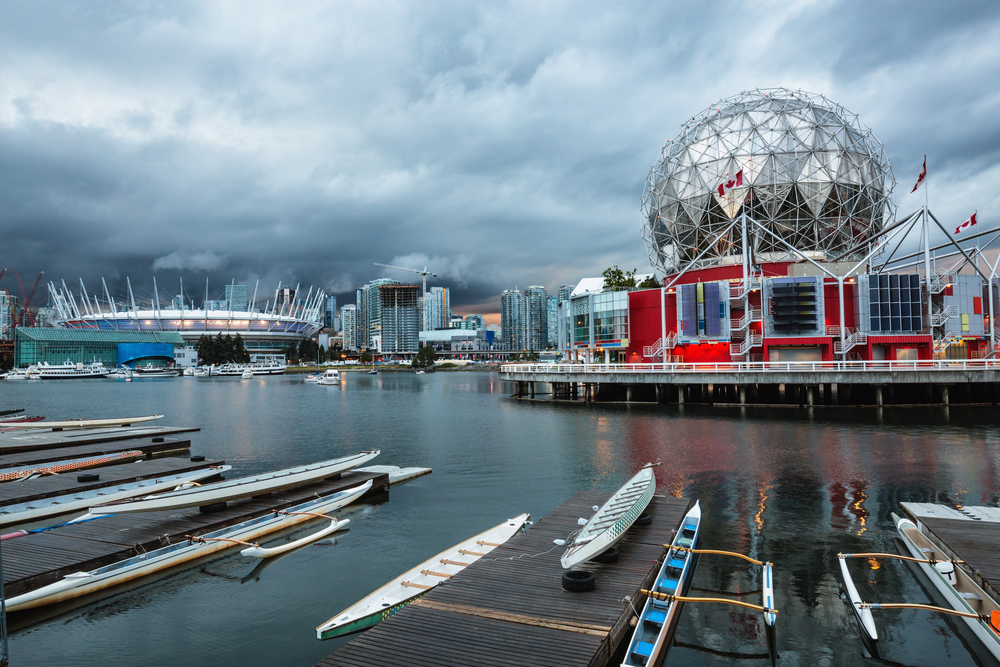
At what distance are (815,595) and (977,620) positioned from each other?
2855mm

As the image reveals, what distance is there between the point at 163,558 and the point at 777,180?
69491 mm

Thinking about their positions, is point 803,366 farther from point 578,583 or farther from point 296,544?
point 578,583

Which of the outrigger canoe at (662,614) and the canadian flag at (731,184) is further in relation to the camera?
the canadian flag at (731,184)

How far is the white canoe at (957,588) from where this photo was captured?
11.0 meters

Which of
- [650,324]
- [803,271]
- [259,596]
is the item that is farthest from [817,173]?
[259,596]

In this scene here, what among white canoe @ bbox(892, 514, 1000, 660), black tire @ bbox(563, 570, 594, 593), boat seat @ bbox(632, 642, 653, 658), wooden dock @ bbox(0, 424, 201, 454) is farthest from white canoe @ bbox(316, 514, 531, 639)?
wooden dock @ bbox(0, 424, 201, 454)

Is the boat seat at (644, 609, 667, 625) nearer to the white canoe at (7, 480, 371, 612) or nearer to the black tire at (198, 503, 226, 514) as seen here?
the white canoe at (7, 480, 371, 612)

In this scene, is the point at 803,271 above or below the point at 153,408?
above

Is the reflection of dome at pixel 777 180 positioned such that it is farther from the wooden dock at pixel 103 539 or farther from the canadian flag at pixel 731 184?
the wooden dock at pixel 103 539

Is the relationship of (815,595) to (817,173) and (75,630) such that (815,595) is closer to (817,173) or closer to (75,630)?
(75,630)

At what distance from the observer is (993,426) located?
40.6m

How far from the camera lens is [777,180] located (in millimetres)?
67125

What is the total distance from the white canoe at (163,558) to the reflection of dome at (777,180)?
6182 cm

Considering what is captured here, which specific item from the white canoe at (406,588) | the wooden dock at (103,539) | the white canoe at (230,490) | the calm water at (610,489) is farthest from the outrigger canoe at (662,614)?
the white canoe at (230,490)
